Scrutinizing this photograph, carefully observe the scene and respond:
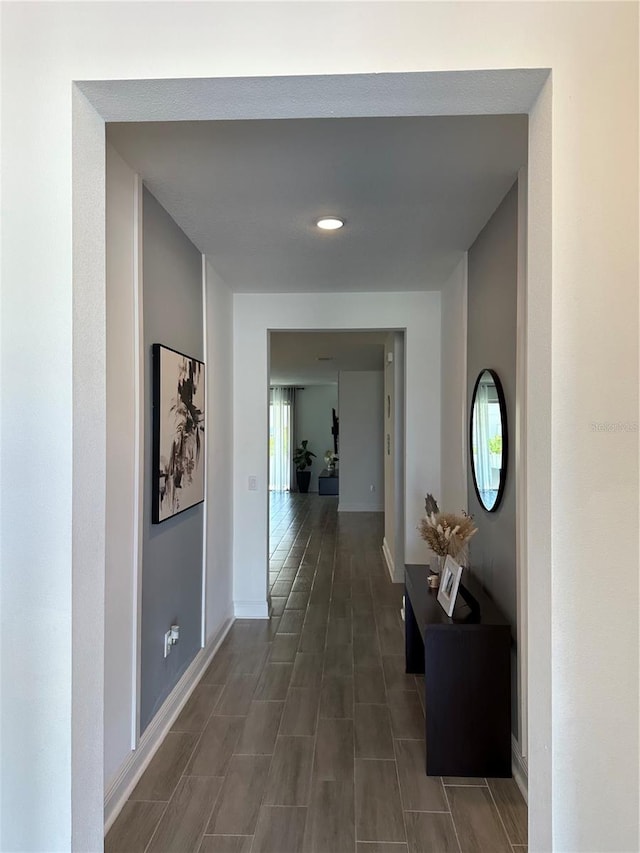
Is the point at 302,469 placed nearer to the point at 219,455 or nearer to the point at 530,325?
the point at 219,455

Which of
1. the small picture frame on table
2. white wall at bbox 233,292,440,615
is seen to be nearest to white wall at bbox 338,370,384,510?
white wall at bbox 233,292,440,615

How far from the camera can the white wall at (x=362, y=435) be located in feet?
28.3

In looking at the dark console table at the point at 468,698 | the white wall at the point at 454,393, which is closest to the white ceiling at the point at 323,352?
the white wall at the point at 454,393

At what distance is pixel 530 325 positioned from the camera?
1095mm

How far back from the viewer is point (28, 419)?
1.05 meters

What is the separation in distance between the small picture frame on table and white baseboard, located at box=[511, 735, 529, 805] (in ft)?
1.90

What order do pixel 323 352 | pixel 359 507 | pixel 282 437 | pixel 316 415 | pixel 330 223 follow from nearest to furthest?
pixel 330 223
pixel 323 352
pixel 359 507
pixel 282 437
pixel 316 415

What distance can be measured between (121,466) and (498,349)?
1.74m

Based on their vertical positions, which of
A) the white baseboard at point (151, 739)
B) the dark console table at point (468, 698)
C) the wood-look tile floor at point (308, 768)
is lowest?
the wood-look tile floor at point (308, 768)

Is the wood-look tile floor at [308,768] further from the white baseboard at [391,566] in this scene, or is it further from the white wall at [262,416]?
the white baseboard at [391,566]

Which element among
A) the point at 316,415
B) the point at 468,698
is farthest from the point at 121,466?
the point at 316,415

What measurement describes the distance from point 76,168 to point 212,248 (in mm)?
1876

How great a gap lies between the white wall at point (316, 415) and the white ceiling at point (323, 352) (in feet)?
7.71

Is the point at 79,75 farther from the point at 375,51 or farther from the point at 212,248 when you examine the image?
the point at 212,248
